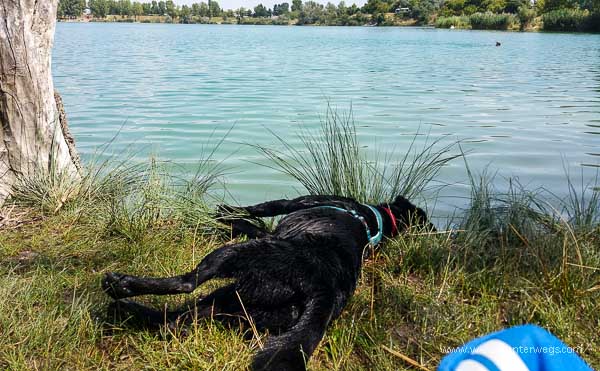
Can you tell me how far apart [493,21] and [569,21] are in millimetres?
12934

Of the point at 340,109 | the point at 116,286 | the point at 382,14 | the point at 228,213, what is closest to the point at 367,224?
the point at 228,213

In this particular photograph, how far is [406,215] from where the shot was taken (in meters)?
4.25

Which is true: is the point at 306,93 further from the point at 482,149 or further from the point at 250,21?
the point at 250,21

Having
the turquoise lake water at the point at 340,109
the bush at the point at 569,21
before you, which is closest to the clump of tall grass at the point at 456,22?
the bush at the point at 569,21

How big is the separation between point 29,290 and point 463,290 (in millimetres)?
2443

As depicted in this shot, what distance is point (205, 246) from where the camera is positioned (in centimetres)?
389

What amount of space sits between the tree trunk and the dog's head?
9.43 feet

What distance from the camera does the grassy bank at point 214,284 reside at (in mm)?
2570

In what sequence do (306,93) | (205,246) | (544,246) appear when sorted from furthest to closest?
1. (306,93)
2. (205,246)
3. (544,246)

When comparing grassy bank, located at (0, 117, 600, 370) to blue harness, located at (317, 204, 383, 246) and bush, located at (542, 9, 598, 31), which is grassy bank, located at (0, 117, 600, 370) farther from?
bush, located at (542, 9, 598, 31)

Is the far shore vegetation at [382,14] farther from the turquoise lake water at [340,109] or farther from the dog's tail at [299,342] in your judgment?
the dog's tail at [299,342]

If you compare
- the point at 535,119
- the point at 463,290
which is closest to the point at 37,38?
the point at 463,290

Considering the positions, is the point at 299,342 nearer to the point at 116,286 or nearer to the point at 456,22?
the point at 116,286

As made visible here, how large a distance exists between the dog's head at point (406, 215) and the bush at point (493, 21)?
227 ft
